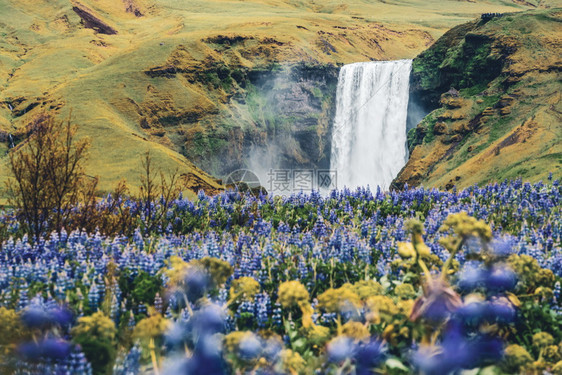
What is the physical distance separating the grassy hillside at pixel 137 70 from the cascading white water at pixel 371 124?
5.23m

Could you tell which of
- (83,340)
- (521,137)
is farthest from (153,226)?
(521,137)

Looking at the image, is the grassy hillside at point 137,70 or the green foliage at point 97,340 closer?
the green foliage at point 97,340

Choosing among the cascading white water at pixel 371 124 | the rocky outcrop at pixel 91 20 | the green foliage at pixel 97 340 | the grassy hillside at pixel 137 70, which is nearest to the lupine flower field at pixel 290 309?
the green foliage at pixel 97 340

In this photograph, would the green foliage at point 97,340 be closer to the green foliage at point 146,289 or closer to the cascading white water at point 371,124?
the green foliage at point 146,289

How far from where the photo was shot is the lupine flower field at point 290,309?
3.36 metres

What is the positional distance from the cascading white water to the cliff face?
3.38 meters

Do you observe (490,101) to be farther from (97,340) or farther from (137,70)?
(97,340)

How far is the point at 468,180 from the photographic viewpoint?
2275 cm

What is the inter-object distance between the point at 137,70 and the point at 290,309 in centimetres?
3713

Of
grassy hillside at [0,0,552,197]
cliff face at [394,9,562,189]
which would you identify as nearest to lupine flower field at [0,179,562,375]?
grassy hillside at [0,0,552,197]

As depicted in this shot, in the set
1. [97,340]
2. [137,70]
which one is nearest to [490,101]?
[137,70]

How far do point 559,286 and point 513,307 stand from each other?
3.92 feet

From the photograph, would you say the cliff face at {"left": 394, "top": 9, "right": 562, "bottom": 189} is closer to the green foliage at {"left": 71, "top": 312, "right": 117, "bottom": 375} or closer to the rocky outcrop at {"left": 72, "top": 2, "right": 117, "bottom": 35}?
the green foliage at {"left": 71, "top": 312, "right": 117, "bottom": 375}

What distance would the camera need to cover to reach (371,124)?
4156cm
